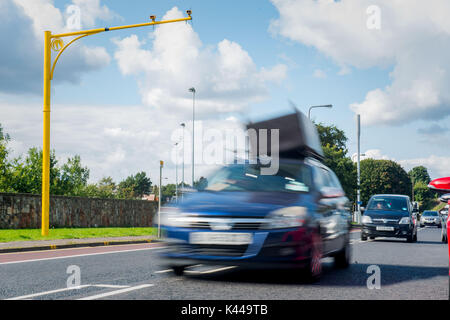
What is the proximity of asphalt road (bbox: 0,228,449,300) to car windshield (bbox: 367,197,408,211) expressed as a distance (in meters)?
8.13

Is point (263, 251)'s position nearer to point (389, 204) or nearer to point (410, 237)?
point (410, 237)

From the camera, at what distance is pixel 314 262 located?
730 centimetres

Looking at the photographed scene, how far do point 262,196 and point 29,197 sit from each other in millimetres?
23265

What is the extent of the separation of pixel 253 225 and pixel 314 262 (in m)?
1.11

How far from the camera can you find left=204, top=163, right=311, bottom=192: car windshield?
7902mm

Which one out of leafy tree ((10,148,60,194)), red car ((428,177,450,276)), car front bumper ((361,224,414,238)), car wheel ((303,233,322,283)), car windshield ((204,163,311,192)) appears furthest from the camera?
leafy tree ((10,148,60,194))

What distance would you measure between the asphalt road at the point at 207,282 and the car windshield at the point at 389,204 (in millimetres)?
8125

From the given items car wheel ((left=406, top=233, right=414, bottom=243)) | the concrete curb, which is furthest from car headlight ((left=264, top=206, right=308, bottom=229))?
car wheel ((left=406, top=233, right=414, bottom=243))

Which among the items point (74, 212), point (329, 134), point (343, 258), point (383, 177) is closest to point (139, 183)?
point (383, 177)

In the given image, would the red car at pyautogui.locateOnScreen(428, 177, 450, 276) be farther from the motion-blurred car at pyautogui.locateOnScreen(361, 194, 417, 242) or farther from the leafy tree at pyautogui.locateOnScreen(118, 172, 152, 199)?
the leafy tree at pyautogui.locateOnScreen(118, 172, 152, 199)
